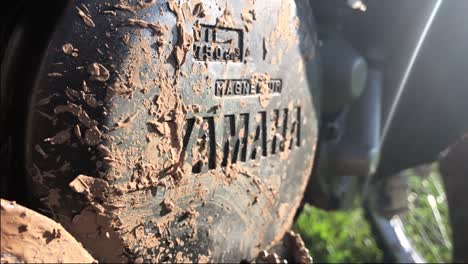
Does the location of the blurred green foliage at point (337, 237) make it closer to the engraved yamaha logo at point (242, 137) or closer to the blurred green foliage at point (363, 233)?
the blurred green foliage at point (363, 233)

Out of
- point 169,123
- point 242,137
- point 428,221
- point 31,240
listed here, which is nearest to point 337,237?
point 428,221

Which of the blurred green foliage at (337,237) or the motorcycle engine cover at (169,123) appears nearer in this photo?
the motorcycle engine cover at (169,123)

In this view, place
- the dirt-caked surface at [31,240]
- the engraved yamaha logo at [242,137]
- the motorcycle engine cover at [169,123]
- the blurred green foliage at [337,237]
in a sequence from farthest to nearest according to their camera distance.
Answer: the blurred green foliage at [337,237] → the engraved yamaha logo at [242,137] → the motorcycle engine cover at [169,123] → the dirt-caked surface at [31,240]

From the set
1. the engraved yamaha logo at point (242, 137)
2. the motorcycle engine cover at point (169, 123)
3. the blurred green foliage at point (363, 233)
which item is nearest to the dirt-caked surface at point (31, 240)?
the motorcycle engine cover at point (169, 123)

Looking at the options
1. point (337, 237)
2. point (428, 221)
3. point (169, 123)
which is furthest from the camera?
point (428, 221)

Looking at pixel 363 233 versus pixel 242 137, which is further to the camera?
pixel 363 233

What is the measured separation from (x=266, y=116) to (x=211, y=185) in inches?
7.1

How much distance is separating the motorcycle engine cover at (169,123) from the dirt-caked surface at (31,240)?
3.7 inches

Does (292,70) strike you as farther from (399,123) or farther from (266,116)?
(399,123)

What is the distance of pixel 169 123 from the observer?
86 centimetres

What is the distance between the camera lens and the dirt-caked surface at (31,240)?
0.64 m

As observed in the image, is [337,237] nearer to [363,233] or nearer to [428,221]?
[363,233]

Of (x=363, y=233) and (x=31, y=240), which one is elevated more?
(x=31, y=240)

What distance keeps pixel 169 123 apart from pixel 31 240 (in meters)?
0.28
